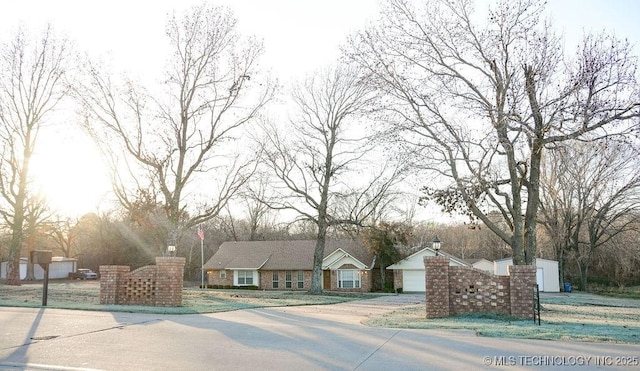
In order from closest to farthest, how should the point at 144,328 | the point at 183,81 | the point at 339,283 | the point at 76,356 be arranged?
the point at 76,356 → the point at 144,328 → the point at 183,81 → the point at 339,283

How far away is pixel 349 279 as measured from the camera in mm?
45750

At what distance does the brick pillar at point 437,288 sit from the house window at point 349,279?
99.9 feet

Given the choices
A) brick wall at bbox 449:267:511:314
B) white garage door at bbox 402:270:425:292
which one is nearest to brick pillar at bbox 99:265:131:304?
brick wall at bbox 449:267:511:314

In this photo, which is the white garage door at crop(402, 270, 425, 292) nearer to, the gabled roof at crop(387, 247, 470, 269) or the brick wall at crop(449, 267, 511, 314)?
the gabled roof at crop(387, 247, 470, 269)

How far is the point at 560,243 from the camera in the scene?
46094mm

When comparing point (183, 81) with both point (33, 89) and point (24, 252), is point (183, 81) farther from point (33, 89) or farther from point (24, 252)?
point (24, 252)

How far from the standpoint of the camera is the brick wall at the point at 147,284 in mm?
18344

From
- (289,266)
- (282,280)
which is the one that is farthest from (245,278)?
(289,266)

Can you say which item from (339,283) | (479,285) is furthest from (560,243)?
(479,285)

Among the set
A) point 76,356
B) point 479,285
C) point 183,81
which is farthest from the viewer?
point 183,81

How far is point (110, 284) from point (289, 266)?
1154 inches

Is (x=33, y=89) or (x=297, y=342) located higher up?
(x=33, y=89)

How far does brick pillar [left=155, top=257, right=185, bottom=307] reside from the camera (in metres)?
18.3

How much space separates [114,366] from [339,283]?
38.5 metres
